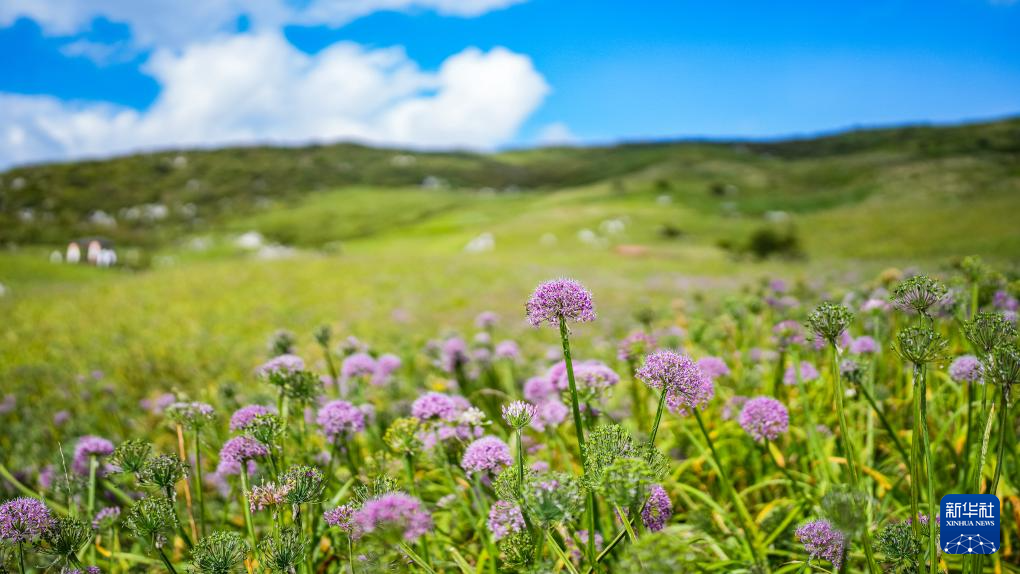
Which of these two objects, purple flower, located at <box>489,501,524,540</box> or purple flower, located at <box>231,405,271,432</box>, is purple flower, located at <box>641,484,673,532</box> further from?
purple flower, located at <box>231,405,271,432</box>

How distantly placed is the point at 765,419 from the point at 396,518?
205 cm

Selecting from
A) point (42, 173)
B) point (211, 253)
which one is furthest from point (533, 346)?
point (42, 173)

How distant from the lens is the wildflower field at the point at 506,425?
163 cm

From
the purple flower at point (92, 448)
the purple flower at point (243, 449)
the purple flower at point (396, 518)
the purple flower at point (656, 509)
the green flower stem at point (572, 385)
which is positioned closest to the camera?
Answer: the purple flower at point (396, 518)

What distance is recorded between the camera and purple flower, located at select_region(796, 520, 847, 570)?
67.6 inches

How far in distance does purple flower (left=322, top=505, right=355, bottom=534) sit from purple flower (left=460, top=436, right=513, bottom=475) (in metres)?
0.53

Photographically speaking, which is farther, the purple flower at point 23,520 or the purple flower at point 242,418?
the purple flower at point 242,418

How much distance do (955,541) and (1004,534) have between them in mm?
1457

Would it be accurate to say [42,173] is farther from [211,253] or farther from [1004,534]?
[1004,534]

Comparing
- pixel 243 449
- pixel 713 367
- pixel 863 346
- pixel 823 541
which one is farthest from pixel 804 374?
pixel 243 449

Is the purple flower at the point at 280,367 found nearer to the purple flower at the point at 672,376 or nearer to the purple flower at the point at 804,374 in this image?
the purple flower at the point at 672,376

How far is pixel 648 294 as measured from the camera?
56.9 ft

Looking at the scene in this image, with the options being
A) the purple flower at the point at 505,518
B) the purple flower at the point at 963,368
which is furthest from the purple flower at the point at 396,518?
the purple flower at the point at 963,368

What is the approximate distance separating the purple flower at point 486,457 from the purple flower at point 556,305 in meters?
0.71
